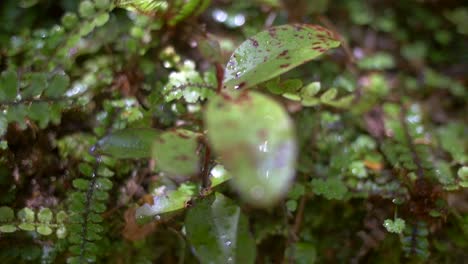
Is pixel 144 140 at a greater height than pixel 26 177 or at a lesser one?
greater

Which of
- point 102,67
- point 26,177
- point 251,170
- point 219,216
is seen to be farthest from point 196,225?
point 102,67

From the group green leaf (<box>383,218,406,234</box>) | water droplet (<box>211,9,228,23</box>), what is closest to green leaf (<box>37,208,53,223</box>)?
green leaf (<box>383,218,406,234</box>)

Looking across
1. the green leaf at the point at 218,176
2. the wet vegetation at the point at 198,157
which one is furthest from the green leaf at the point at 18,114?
the green leaf at the point at 218,176

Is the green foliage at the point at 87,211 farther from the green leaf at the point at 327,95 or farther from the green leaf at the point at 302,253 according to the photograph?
the green leaf at the point at 327,95

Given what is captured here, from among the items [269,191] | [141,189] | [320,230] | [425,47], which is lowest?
[425,47]

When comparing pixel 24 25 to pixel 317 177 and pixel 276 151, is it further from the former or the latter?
pixel 276 151

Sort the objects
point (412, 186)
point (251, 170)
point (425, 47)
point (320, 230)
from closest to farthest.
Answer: point (251, 170) → point (412, 186) → point (320, 230) → point (425, 47)

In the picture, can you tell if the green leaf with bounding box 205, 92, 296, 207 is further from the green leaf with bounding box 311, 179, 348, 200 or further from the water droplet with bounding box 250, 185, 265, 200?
the green leaf with bounding box 311, 179, 348, 200

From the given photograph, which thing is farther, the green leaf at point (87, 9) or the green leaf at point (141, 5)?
the green leaf at point (87, 9)
